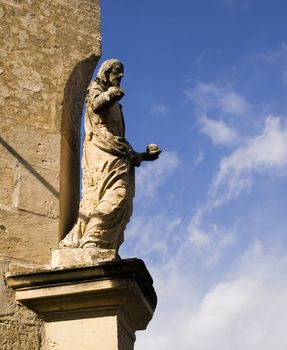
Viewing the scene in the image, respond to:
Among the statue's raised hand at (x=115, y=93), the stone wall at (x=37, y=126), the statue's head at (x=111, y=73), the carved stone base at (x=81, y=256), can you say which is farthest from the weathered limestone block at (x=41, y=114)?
the statue's raised hand at (x=115, y=93)

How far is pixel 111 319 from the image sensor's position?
5.95m

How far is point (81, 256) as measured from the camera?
614 cm

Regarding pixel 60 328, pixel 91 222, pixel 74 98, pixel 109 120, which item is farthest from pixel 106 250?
pixel 74 98

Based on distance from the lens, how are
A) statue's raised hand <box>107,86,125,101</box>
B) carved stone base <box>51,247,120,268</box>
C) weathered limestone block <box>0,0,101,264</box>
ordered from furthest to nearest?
statue's raised hand <box>107,86,125,101</box> < weathered limestone block <box>0,0,101,264</box> < carved stone base <box>51,247,120,268</box>

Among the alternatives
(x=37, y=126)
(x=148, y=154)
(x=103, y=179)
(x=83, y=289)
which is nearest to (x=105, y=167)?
(x=103, y=179)

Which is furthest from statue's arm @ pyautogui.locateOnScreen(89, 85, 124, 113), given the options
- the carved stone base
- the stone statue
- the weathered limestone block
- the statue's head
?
the carved stone base

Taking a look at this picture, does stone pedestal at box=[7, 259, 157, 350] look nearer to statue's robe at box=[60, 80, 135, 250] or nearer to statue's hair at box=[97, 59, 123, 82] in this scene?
statue's robe at box=[60, 80, 135, 250]

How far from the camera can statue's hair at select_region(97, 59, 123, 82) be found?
714 centimetres

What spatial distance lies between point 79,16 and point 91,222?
2.40 meters

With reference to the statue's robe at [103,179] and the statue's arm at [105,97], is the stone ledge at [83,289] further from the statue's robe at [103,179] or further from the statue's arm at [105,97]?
the statue's arm at [105,97]

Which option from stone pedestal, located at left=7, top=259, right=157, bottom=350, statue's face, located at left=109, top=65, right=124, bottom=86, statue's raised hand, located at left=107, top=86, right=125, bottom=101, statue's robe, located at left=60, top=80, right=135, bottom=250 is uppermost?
statue's face, located at left=109, top=65, right=124, bottom=86

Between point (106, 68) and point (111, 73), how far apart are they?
0.23 ft

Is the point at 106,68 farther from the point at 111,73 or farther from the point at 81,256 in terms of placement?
the point at 81,256

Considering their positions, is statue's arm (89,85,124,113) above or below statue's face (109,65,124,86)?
below
